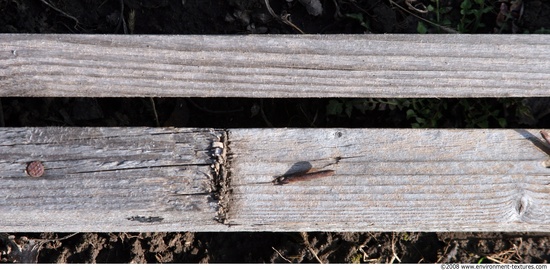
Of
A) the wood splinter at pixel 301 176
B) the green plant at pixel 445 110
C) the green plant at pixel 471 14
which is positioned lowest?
the wood splinter at pixel 301 176

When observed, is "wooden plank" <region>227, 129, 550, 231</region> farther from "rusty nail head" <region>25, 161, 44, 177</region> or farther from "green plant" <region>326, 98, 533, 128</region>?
"green plant" <region>326, 98, 533, 128</region>

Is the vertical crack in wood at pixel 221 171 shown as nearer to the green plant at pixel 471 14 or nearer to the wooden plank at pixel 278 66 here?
the wooden plank at pixel 278 66

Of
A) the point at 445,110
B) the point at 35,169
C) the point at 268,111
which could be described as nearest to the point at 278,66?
the point at 35,169

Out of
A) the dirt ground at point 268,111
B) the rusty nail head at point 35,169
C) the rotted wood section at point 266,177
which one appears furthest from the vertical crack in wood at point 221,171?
the dirt ground at point 268,111

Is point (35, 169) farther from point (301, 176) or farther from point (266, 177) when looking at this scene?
point (301, 176)

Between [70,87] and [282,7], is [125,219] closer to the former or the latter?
[70,87]
